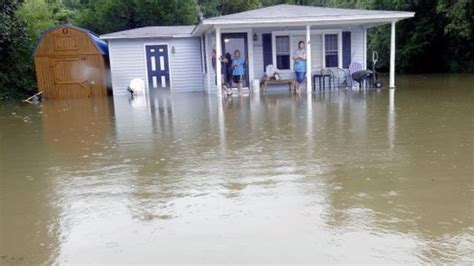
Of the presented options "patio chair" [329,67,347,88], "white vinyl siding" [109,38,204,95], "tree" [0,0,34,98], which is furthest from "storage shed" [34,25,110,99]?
"patio chair" [329,67,347,88]

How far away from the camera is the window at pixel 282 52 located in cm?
1578

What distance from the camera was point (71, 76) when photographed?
17.2 metres

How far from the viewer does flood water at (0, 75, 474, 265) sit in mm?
3379

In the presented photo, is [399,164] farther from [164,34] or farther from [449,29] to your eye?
[449,29]

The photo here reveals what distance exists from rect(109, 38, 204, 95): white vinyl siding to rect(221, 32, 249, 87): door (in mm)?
2850

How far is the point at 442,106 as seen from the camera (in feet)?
33.8

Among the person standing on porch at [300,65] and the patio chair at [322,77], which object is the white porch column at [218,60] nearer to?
the person standing on porch at [300,65]

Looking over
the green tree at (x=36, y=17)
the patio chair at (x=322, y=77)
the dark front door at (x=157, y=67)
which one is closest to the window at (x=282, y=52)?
the patio chair at (x=322, y=77)

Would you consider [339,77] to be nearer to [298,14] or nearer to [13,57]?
[298,14]

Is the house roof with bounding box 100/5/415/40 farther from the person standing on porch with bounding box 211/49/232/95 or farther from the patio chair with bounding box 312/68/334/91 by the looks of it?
the patio chair with bounding box 312/68/334/91

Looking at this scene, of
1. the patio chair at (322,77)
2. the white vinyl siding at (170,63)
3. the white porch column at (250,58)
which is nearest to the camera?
the white porch column at (250,58)

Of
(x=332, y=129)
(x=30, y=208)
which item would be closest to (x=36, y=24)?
(x=332, y=129)

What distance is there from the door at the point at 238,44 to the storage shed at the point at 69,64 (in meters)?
4.74

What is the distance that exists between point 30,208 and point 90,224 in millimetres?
836
